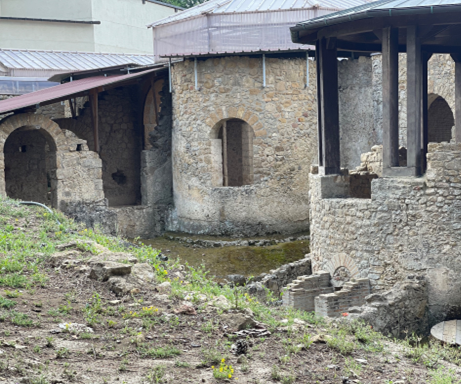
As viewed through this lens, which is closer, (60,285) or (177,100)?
(60,285)

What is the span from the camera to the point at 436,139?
57.9 feet

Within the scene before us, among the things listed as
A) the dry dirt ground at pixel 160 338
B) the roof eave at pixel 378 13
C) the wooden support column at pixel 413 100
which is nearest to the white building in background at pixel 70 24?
the roof eave at pixel 378 13

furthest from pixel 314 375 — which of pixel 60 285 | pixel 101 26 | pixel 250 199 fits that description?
pixel 101 26

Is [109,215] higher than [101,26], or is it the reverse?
[101,26]

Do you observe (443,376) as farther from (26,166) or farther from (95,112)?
(26,166)

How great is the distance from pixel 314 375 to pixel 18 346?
209cm

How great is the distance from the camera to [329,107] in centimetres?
1079

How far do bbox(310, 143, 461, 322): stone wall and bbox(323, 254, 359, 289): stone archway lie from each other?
8 centimetres

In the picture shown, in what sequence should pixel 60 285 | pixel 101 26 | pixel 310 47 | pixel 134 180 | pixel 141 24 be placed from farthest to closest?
pixel 141 24, pixel 101 26, pixel 134 180, pixel 310 47, pixel 60 285

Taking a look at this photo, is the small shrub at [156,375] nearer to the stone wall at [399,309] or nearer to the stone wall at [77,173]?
the stone wall at [399,309]

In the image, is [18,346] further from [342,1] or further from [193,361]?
[342,1]

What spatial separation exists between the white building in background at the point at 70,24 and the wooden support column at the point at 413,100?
17.1 m

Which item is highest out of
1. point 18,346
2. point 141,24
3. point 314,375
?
point 141,24

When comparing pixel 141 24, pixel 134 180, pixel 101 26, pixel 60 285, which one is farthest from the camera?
pixel 141 24
